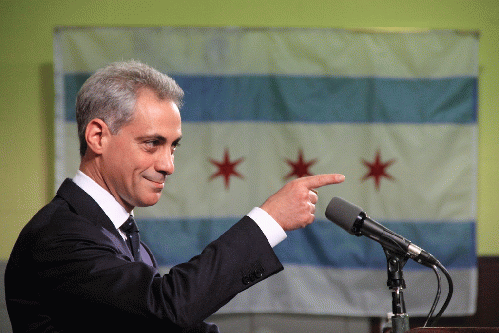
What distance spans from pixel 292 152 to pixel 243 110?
355 mm

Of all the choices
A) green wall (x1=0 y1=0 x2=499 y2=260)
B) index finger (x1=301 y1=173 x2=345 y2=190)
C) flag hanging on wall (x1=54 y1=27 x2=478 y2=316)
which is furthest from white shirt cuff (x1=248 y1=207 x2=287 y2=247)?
green wall (x1=0 y1=0 x2=499 y2=260)

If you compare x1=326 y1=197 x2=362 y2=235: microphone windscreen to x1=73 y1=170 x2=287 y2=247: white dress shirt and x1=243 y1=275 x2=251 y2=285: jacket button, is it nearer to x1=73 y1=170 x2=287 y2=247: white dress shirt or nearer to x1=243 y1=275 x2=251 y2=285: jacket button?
x1=243 y1=275 x2=251 y2=285: jacket button

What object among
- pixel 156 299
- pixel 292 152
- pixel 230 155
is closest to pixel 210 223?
pixel 230 155

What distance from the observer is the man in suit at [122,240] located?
3.68 ft

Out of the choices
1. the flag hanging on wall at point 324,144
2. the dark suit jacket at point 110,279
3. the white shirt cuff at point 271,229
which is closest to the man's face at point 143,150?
the dark suit jacket at point 110,279

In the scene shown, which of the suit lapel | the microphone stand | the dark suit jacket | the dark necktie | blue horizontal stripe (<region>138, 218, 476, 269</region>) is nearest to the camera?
the dark suit jacket

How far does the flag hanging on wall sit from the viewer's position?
9.23 ft

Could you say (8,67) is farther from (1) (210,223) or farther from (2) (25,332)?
(2) (25,332)

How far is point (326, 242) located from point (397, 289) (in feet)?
5.22

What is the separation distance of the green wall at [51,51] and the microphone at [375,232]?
1.89m

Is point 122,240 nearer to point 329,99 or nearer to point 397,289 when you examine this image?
point 397,289

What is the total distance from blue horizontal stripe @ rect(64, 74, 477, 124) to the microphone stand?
1672 millimetres

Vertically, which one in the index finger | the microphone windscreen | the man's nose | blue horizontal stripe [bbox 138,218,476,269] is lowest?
blue horizontal stripe [bbox 138,218,476,269]

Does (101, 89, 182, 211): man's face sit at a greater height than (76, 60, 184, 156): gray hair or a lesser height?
lesser
